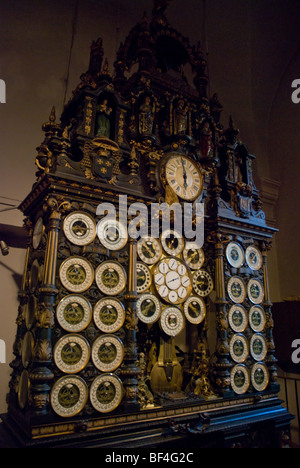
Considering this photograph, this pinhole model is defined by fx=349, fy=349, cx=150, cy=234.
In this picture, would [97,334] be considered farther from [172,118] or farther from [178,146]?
[172,118]

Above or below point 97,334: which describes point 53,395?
below

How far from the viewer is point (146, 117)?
5.92 m

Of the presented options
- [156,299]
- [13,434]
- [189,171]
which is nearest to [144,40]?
[189,171]

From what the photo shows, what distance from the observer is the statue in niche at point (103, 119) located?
5.40 m

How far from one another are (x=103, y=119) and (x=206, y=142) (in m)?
2.09

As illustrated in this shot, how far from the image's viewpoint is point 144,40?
21.2ft

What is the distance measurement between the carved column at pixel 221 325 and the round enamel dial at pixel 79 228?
2.35 m

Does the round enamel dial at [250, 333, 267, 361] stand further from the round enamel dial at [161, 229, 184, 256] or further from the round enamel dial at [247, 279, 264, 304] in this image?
the round enamel dial at [161, 229, 184, 256]

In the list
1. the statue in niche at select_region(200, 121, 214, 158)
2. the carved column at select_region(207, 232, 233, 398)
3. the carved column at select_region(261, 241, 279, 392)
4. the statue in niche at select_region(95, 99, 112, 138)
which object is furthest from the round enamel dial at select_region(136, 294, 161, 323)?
the statue in niche at select_region(200, 121, 214, 158)

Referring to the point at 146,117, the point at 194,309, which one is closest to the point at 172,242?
the point at 194,309

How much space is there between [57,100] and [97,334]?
200 inches

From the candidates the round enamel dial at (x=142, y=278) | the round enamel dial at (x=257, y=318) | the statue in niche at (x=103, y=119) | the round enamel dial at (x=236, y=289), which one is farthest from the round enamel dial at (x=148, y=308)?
the statue in niche at (x=103, y=119)

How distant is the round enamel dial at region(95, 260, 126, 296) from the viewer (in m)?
4.70

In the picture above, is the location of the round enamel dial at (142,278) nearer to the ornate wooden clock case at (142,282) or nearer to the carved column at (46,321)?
the ornate wooden clock case at (142,282)
